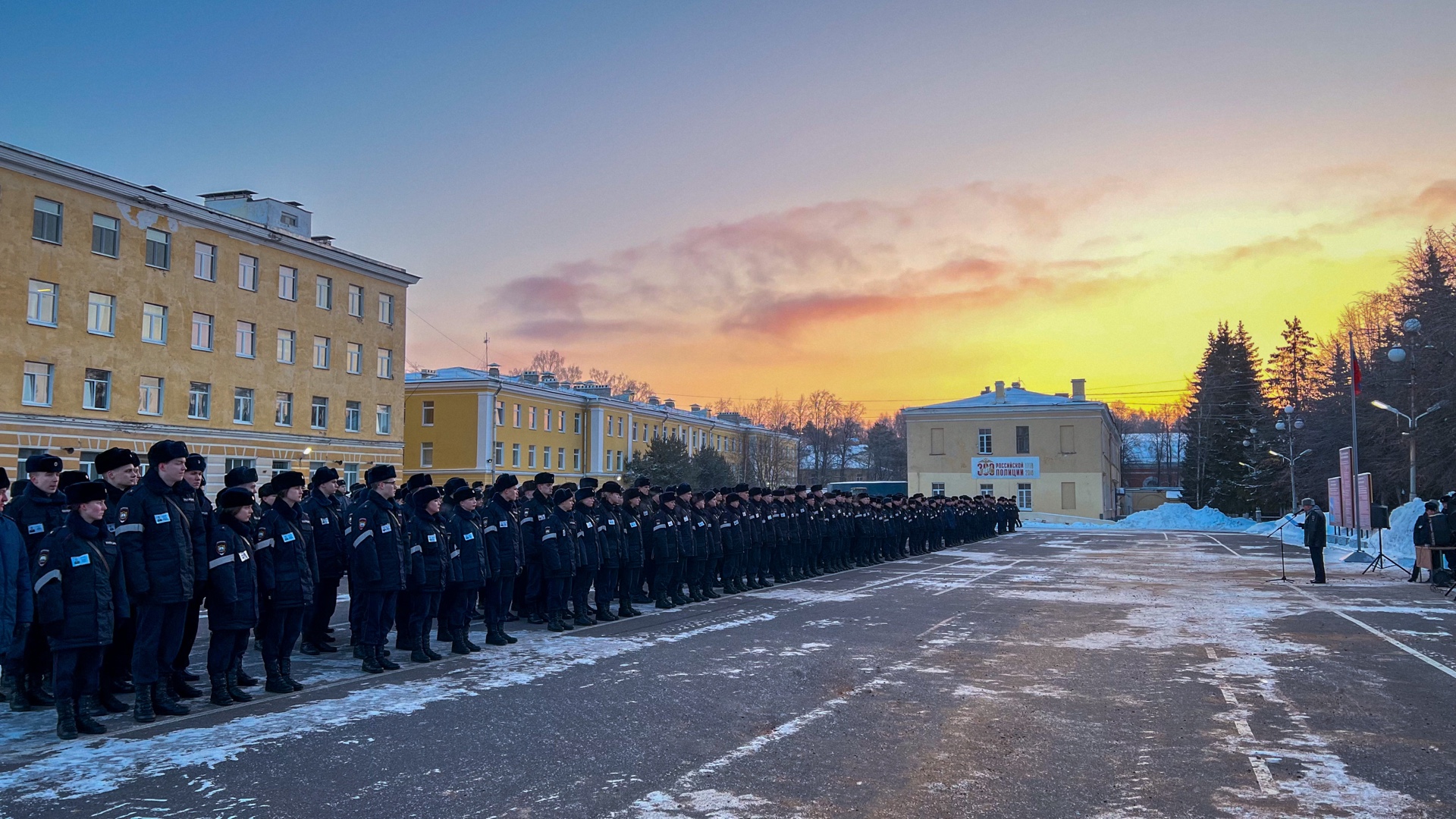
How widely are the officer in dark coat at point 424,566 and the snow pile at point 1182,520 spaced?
5649cm

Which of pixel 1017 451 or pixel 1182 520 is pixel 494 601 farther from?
pixel 1017 451

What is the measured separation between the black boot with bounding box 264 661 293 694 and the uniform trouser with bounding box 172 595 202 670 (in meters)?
0.66

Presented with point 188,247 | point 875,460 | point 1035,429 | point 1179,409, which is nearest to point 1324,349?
point 1035,429

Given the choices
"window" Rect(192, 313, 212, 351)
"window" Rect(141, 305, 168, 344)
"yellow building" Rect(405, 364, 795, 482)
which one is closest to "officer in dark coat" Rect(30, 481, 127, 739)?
"window" Rect(141, 305, 168, 344)

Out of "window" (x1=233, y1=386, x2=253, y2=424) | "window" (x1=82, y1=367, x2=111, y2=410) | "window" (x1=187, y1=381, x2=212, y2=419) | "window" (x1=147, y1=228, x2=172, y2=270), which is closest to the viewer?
"window" (x1=82, y1=367, x2=111, y2=410)

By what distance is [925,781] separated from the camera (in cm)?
578

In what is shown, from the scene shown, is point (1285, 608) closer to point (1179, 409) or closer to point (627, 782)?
point (627, 782)

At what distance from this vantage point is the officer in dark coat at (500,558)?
446 inches

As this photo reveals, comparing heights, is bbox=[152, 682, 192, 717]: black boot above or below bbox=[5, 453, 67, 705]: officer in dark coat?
below

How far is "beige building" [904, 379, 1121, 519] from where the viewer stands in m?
67.8

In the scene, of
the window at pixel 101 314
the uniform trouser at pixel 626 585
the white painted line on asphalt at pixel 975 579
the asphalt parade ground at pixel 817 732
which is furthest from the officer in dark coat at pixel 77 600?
the window at pixel 101 314

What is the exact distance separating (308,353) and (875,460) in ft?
309

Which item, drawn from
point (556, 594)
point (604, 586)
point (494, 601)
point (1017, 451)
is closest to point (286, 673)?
point (494, 601)

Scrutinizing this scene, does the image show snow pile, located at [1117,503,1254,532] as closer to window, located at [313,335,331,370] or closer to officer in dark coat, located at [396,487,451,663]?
window, located at [313,335,331,370]
